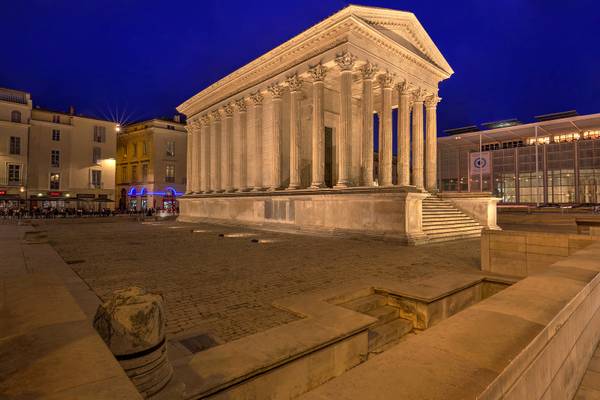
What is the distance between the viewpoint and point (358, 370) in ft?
7.52

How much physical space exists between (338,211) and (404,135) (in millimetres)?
7502

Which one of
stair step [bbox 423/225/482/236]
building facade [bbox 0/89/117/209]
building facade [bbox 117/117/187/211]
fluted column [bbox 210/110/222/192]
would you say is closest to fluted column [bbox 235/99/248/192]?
fluted column [bbox 210/110/222/192]

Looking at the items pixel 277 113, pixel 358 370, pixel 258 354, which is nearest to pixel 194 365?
pixel 258 354

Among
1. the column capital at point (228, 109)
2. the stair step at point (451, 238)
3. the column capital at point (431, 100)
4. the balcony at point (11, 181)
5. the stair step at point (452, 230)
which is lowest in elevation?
the stair step at point (451, 238)

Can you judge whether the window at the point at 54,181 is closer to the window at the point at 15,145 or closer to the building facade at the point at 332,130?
the window at the point at 15,145

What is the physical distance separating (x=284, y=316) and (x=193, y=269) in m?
4.80

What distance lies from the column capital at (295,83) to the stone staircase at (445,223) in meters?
10.8

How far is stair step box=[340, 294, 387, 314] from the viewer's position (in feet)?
20.3

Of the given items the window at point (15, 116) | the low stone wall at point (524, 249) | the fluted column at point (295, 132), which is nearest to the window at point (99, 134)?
the window at point (15, 116)

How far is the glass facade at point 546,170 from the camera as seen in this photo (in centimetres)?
4797

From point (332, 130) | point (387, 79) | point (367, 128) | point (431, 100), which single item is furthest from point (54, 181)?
point (431, 100)

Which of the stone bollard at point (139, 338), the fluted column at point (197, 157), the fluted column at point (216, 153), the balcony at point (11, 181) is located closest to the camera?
the stone bollard at point (139, 338)

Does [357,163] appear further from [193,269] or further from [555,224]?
[555,224]

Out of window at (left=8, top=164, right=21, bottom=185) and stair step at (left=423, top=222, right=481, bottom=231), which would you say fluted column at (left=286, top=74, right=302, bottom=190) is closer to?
stair step at (left=423, top=222, right=481, bottom=231)
